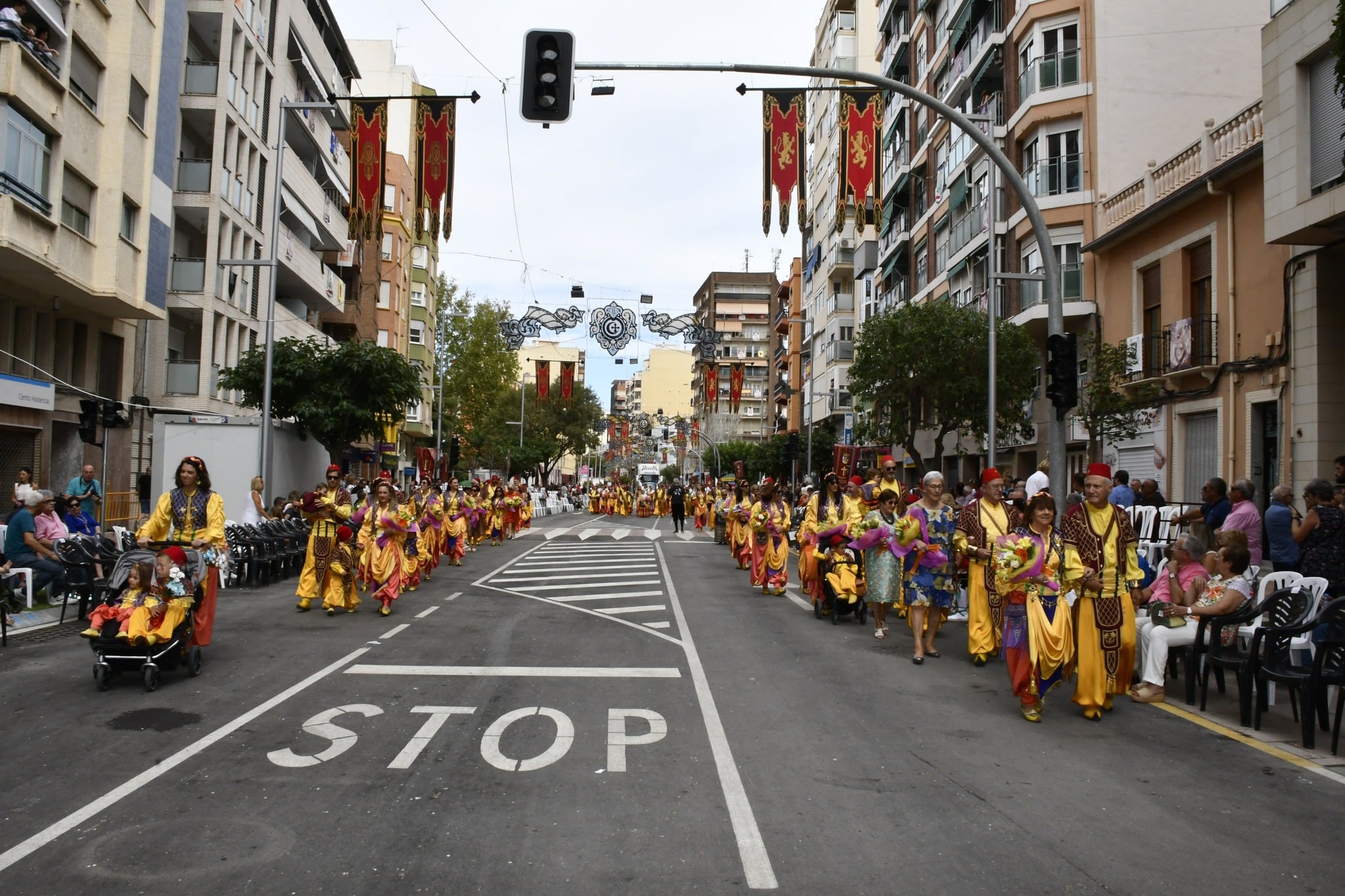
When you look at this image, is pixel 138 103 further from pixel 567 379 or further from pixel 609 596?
pixel 567 379

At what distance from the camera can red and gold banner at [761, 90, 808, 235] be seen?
16.3 meters

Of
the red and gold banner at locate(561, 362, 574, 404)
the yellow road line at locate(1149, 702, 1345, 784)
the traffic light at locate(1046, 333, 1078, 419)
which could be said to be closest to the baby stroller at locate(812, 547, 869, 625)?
the traffic light at locate(1046, 333, 1078, 419)

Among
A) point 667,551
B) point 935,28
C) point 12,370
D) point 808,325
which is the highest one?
point 935,28

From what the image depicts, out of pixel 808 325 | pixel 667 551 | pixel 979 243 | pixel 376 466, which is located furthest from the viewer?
pixel 808 325

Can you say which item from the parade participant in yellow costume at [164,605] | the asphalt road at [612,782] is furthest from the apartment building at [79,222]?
the parade participant in yellow costume at [164,605]

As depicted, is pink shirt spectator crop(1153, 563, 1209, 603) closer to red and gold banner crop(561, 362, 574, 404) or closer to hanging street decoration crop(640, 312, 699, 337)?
hanging street decoration crop(640, 312, 699, 337)

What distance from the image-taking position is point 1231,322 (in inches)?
751

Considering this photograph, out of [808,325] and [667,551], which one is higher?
[808,325]

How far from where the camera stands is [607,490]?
201 ft

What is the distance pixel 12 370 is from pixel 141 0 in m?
9.40

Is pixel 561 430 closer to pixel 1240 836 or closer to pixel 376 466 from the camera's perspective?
pixel 376 466

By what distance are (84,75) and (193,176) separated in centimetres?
820

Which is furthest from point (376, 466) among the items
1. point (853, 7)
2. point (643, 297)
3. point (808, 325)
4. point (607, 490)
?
point (853, 7)

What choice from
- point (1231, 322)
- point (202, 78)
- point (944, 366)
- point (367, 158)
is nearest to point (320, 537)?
point (367, 158)
